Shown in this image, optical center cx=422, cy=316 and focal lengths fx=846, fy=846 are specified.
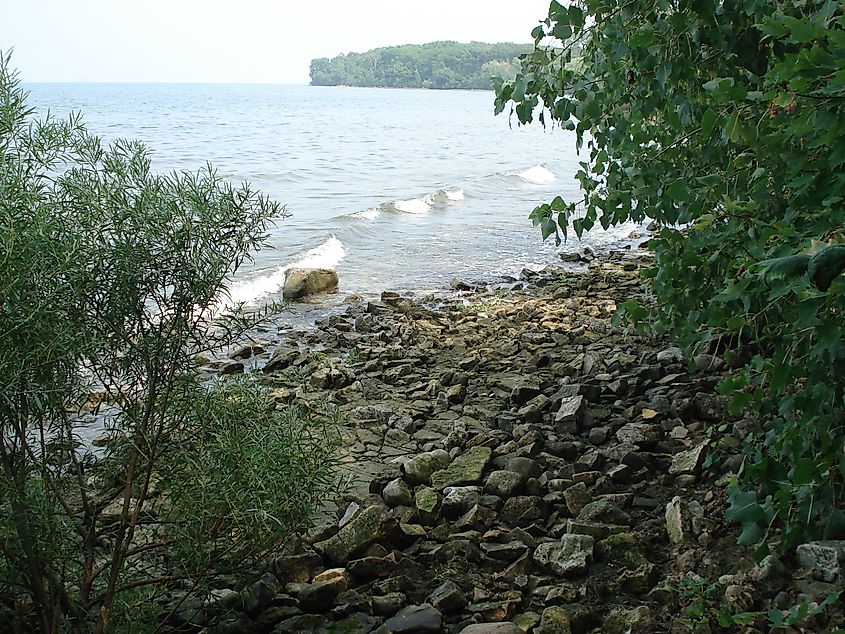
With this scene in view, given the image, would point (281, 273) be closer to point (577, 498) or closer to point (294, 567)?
point (577, 498)

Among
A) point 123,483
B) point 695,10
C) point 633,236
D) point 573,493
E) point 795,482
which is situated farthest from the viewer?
point 633,236

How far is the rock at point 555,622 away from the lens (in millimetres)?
3447

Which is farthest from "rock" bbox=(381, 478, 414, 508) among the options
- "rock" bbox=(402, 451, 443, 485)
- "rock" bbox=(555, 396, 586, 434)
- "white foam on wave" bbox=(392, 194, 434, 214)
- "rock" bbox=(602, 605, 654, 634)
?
"white foam on wave" bbox=(392, 194, 434, 214)

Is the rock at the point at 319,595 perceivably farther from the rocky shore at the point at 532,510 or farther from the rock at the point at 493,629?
the rock at the point at 493,629

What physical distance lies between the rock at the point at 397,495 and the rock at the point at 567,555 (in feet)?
3.20

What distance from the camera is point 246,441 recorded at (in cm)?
321

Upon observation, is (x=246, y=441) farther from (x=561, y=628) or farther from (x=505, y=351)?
(x=505, y=351)

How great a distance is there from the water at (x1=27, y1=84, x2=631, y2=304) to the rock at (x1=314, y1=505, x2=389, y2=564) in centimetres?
239

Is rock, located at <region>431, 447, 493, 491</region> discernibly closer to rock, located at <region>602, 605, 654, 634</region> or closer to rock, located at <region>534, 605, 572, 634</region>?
rock, located at <region>534, 605, 572, 634</region>

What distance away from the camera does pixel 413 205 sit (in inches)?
803

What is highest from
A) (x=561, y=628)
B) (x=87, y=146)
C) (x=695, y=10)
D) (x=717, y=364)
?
(x=695, y=10)

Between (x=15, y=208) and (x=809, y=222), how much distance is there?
8.49 feet

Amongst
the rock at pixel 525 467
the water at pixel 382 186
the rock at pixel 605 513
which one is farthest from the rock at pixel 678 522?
the water at pixel 382 186

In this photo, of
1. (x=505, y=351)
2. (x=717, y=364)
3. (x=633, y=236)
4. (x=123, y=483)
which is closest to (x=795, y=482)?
(x=123, y=483)
